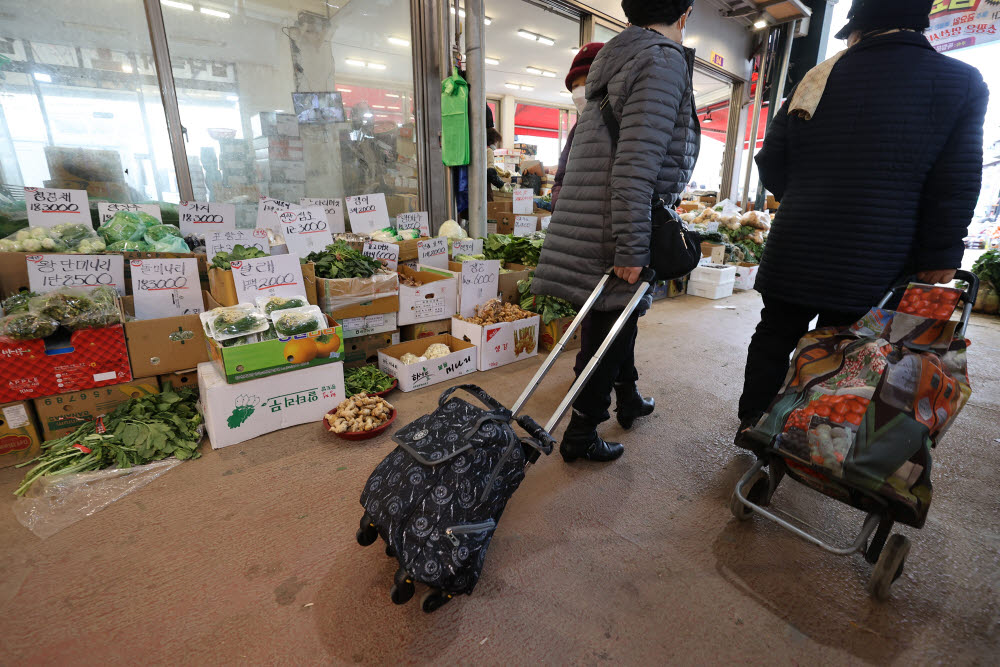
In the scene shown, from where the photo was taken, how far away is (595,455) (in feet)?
7.20

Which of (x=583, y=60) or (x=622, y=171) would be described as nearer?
(x=622, y=171)

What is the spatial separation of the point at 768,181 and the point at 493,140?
3.75 meters

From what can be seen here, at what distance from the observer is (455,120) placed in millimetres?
4430

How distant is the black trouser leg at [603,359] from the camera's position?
1.95 meters

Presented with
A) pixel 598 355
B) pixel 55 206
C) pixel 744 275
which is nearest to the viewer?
pixel 598 355

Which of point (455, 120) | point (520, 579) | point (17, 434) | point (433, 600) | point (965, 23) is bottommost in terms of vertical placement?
point (520, 579)

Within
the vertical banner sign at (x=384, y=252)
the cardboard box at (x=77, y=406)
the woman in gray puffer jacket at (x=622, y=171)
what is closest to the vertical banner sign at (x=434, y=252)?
the vertical banner sign at (x=384, y=252)

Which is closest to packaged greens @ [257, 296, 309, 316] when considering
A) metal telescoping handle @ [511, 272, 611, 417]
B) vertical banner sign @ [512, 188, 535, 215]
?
metal telescoping handle @ [511, 272, 611, 417]

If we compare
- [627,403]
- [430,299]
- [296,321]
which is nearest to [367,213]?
[430,299]

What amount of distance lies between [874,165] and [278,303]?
8.98 feet

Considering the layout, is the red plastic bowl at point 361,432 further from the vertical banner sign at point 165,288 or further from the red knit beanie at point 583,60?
the red knit beanie at point 583,60

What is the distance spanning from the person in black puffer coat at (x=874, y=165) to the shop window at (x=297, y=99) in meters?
3.67

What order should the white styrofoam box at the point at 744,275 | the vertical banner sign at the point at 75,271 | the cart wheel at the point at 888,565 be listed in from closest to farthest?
the cart wheel at the point at 888,565
the vertical banner sign at the point at 75,271
the white styrofoam box at the point at 744,275

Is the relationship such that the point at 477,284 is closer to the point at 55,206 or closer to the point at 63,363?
the point at 63,363
